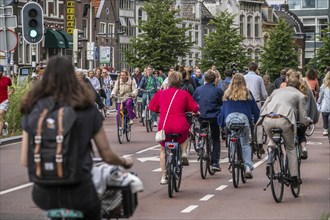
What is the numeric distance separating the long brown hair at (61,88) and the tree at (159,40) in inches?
2357

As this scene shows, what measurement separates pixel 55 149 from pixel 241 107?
10.2 m

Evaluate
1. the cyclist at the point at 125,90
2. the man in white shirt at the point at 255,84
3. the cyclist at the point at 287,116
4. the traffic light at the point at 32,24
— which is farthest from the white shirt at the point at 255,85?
the cyclist at the point at 287,116

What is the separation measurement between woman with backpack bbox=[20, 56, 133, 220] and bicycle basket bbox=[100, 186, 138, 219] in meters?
0.36

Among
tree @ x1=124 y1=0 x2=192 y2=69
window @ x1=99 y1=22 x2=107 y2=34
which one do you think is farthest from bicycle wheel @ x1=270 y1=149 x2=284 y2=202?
window @ x1=99 y1=22 x2=107 y2=34

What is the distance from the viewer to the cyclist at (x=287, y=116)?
14.7 meters

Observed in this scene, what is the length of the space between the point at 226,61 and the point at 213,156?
6114 cm

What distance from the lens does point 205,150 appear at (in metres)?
18.2

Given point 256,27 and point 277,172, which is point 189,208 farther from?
point 256,27

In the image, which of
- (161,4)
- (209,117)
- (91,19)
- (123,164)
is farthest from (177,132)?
(91,19)

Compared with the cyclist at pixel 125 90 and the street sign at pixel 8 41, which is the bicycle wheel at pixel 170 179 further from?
the street sign at pixel 8 41

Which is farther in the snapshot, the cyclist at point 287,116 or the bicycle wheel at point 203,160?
the bicycle wheel at point 203,160

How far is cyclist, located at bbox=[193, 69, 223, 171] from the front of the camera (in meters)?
18.3

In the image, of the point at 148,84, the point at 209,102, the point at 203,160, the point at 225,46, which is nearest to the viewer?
the point at 203,160

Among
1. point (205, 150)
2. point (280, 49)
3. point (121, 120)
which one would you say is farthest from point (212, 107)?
point (280, 49)
